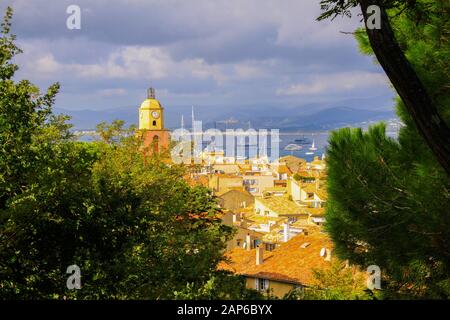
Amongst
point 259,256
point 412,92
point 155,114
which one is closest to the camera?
point 412,92

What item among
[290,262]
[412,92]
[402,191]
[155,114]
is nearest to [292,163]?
[155,114]

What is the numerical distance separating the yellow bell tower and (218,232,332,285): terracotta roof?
152 ft

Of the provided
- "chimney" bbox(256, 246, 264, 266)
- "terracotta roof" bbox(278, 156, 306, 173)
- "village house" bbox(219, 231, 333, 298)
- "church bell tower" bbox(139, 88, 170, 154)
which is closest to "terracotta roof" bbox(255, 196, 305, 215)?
"church bell tower" bbox(139, 88, 170, 154)

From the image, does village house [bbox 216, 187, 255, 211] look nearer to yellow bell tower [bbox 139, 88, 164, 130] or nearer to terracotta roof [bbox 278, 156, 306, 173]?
yellow bell tower [bbox 139, 88, 164, 130]

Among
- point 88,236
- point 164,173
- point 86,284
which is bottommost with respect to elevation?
point 86,284

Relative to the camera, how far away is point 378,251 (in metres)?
10.1

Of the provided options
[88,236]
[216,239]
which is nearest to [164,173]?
[216,239]

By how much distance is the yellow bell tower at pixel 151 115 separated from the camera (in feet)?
262

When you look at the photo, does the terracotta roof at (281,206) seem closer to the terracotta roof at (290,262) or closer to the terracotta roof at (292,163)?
the terracotta roof at (290,262)

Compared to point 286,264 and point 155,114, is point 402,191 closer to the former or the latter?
point 286,264

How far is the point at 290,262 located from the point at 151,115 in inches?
2048

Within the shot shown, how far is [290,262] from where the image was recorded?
31.3 meters
